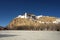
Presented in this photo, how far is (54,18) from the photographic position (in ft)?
337

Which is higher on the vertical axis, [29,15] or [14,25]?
[29,15]

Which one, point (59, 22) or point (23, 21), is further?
point (23, 21)

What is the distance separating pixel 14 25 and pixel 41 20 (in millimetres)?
18304

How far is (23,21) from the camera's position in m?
107

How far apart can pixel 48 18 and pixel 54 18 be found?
182 inches

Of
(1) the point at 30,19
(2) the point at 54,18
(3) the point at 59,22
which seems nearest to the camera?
(3) the point at 59,22

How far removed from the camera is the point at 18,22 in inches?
4264

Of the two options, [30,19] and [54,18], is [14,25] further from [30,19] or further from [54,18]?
[54,18]

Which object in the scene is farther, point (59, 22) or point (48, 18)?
point (48, 18)

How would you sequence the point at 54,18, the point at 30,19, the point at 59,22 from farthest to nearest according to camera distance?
the point at 30,19 → the point at 54,18 → the point at 59,22

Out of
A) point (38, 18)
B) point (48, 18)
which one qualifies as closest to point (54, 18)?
point (48, 18)

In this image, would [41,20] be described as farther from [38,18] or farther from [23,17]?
[23,17]

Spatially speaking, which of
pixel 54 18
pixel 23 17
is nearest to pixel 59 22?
pixel 54 18

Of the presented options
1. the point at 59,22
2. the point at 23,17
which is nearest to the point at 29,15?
the point at 23,17
